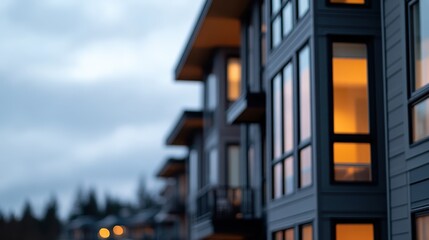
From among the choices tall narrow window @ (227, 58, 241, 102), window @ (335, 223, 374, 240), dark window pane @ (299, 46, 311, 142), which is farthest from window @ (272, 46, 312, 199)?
tall narrow window @ (227, 58, 241, 102)

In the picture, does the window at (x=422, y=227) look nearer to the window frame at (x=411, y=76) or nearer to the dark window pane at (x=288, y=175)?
the window frame at (x=411, y=76)

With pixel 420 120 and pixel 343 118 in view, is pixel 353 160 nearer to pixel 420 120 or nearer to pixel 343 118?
pixel 343 118

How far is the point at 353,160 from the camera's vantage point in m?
17.8

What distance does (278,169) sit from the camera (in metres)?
20.7

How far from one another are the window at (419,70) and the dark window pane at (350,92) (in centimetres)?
279

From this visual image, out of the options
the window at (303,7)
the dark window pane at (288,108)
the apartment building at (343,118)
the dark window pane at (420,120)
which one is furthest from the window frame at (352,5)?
the dark window pane at (420,120)

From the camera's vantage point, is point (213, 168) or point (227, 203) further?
point (213, 168)

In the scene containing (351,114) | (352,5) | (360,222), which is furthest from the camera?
A: (352,5)

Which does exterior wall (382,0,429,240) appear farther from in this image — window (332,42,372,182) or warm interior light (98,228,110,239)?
warm interior light (98,228,110,239)

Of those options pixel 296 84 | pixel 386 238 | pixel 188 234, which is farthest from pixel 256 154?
pixel 188 234

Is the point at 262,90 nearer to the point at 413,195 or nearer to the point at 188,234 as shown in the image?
the point at 413,195

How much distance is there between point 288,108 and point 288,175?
4.36ft

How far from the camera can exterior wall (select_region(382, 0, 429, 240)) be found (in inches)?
580

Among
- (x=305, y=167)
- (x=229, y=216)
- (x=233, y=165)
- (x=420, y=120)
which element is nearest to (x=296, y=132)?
(x=305, y=167)
